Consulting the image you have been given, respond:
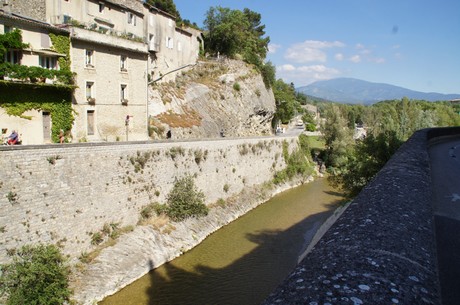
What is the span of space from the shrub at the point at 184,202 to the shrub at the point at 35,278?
26.2 feet

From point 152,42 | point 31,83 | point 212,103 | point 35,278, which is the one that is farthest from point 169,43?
point 35,278

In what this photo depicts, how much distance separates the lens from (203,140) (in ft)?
83.7

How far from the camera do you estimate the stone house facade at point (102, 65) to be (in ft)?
71.0

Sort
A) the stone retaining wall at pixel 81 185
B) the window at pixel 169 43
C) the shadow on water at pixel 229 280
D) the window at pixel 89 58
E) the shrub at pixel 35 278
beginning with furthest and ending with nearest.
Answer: the window at pixel 169 43
the window at pixel 89 58
the shadow on water at pixel 229 280
the stone retaining wall at pixel 81 185
the shrub at pixel 35 278

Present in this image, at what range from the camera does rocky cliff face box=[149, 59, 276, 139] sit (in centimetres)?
3288

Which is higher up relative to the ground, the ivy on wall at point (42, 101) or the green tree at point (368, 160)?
the ivy on wall at point (42, 101)

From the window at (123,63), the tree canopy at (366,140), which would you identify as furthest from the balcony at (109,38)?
the tree canopy at (366,140)

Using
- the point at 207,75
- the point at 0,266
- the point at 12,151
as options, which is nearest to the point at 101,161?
the point at 12,151

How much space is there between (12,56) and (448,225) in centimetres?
2016

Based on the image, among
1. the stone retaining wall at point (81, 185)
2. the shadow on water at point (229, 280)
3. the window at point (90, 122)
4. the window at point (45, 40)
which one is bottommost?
the shadow on water at point (229, 280)

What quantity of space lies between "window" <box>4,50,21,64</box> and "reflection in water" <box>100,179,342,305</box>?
1261cm

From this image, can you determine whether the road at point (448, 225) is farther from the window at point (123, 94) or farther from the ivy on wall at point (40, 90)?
the window at point (123, 94)

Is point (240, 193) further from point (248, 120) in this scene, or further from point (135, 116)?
point (248, 120)

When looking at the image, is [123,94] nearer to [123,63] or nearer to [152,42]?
[123,63]
